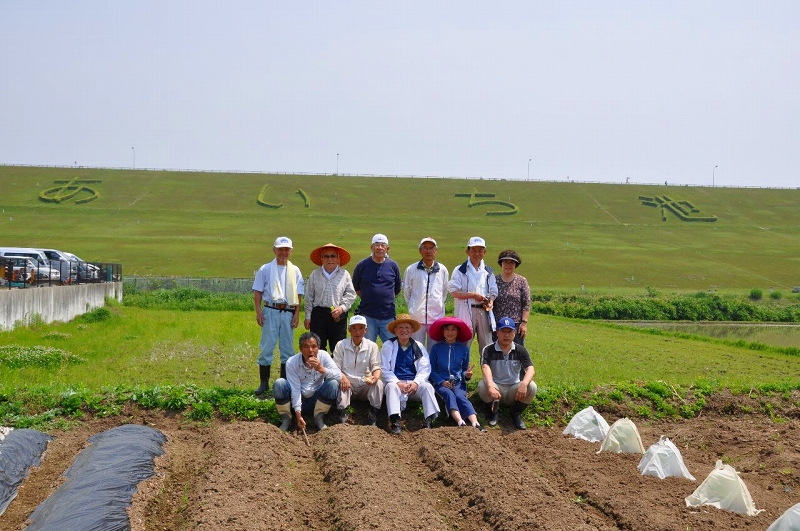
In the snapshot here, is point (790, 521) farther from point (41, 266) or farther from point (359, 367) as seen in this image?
point (41, 266)

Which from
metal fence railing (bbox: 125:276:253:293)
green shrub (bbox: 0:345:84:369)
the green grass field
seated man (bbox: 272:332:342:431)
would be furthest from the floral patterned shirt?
metal fence railing (bbox: 125:276:253:293)

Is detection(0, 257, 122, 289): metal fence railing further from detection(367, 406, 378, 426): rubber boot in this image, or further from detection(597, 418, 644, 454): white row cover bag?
detection(597, 418, 644, 454): white row cover bag

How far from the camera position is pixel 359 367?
32.5 ft

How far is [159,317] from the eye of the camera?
24.9 metres

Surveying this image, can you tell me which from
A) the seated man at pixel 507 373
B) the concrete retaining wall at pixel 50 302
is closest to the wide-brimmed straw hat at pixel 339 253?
the seated man at pixel 507 373

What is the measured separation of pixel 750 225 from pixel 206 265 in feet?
200

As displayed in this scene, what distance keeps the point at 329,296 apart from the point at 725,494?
5.56 m

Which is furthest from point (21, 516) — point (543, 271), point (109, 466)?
point (543, 271)

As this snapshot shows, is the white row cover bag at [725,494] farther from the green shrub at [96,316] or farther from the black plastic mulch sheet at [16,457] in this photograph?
the green shrub at [96,316]

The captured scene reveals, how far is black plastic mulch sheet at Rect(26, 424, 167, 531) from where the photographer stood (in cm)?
608

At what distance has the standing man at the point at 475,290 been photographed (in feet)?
34.3

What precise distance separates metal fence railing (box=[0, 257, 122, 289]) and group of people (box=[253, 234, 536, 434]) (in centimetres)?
1256

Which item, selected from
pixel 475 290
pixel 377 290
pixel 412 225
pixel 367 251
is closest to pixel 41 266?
pixel 377 290

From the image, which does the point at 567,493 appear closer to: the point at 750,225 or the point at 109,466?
the point at 109,466
